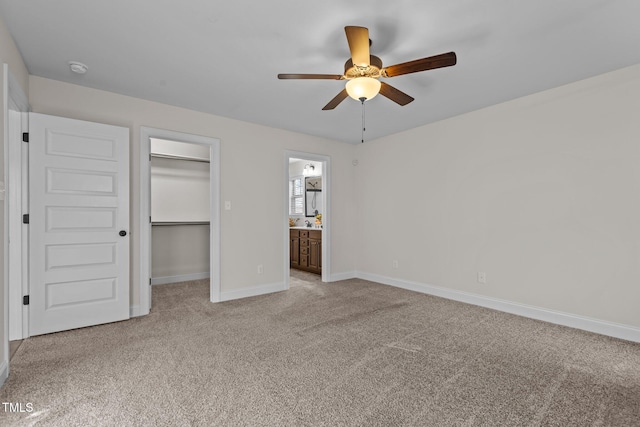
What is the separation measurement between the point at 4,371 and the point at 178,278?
315cm

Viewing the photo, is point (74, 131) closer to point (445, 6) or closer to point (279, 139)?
point (279, 139)

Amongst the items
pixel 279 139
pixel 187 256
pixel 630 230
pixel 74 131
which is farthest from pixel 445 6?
pixel 187 256

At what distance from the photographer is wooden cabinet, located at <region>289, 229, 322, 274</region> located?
557 centimetres

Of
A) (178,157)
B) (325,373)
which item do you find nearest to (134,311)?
(325,373)

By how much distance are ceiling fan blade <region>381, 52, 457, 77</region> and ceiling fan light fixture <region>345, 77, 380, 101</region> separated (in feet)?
0.31

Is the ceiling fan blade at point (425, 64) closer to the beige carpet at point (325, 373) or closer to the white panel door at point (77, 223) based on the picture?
the beige carpet at point (325, 373)

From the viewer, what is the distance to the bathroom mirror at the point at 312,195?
267 inches

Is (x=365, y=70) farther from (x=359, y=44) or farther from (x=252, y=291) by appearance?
(x=252, y=291)

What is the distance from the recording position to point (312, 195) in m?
6.83

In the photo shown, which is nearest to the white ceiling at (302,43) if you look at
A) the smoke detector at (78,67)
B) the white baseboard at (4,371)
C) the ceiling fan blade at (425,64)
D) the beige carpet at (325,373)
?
the smoke detector at (78,67)

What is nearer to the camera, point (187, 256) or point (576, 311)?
point (576, 311)

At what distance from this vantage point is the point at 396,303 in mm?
3896

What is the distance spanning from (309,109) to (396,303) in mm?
2645

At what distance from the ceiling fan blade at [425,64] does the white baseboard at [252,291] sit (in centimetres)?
321
